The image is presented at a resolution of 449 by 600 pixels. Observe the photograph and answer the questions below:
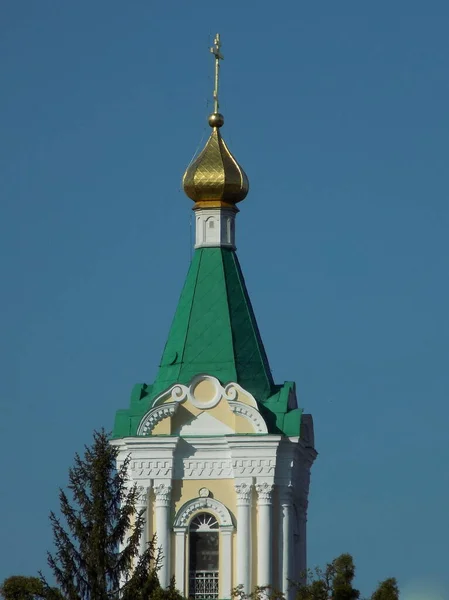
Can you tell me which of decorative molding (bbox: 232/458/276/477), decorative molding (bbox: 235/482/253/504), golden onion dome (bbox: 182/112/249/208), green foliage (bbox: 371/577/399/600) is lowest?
green foliage (bbox: 371/577/399/600)

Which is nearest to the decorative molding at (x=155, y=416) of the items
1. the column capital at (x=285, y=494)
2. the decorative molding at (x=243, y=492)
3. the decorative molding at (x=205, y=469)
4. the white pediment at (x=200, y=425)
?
the white pediment at (x=200, y=425)

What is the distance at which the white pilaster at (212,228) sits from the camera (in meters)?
41.9

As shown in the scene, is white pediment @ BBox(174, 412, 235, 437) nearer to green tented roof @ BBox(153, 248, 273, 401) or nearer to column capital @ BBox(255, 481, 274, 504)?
green tented roof @ BBox(153, 248, 273, 401)

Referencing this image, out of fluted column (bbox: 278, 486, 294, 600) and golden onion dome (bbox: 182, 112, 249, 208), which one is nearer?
fluted column (bbox: 278, 486, 294, 600)

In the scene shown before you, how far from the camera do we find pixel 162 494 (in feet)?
131

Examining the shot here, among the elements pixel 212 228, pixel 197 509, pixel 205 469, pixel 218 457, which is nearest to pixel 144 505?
pixel 197 509

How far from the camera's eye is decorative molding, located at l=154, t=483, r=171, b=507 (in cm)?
4003

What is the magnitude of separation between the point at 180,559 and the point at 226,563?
28.9 inches

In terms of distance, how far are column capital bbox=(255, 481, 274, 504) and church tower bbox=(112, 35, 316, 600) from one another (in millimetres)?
16

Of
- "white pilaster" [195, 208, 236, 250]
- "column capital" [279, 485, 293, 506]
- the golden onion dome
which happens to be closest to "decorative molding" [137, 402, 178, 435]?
"column capital" [279, 485, 293, 506]

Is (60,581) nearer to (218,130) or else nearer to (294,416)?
(294,416)

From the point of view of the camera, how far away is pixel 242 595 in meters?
35.2

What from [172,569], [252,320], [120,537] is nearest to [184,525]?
[172,569]

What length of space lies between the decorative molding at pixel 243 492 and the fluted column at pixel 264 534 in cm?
15
